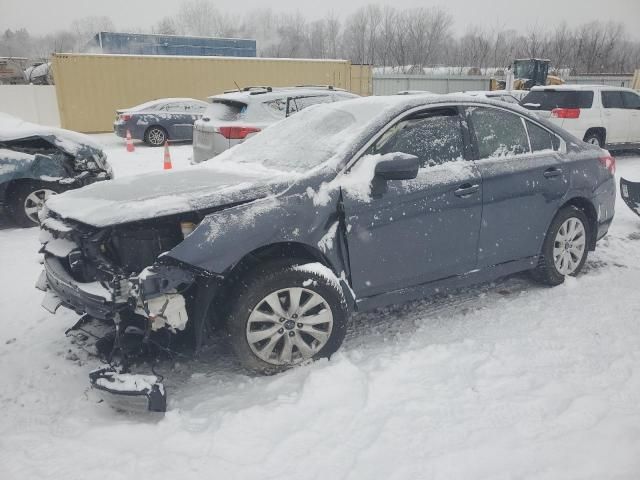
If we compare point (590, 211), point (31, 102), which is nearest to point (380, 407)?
point (590, 211)

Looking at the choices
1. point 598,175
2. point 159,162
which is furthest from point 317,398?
point 159,162

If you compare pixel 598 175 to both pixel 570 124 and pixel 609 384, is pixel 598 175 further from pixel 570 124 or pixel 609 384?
pixel 570 124

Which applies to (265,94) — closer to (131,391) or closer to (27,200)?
(27,200)

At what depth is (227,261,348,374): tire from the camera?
9.66 ft

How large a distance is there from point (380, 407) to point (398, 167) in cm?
142

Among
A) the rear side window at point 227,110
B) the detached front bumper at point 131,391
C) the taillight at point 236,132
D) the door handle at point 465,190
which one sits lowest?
the detached front bumper at point 131,391

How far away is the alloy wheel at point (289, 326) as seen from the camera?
3.01 meters

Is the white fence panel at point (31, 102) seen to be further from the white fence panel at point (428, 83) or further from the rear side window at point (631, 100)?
the rear side window at point (631, 100)

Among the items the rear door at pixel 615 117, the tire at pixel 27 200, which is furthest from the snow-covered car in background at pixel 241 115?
the rear door at pixel 615 117

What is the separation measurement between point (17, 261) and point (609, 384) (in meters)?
5.39

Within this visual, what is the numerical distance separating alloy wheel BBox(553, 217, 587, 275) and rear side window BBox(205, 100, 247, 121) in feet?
17.7

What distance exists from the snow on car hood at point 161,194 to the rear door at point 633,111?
11.2 m

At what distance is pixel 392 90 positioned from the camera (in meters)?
28.7

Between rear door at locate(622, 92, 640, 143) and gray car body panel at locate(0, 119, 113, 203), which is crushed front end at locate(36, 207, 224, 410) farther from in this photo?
rear door at locate(622, 92, 640, 143)
